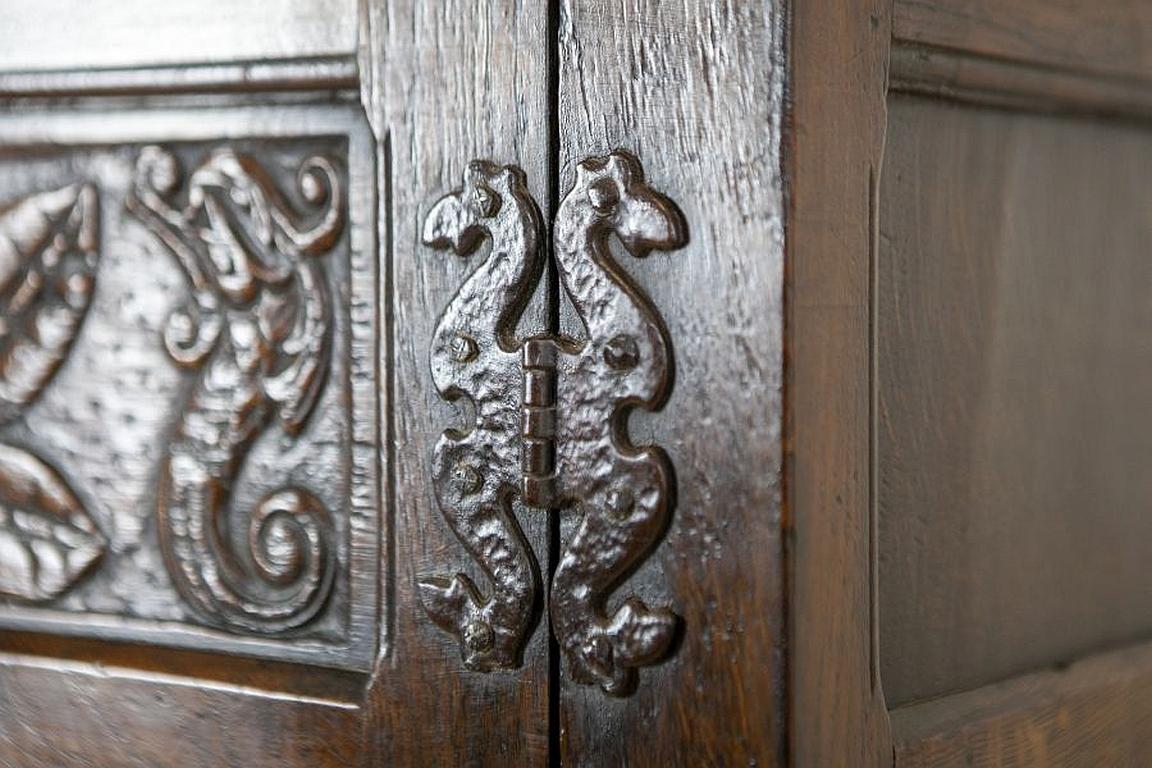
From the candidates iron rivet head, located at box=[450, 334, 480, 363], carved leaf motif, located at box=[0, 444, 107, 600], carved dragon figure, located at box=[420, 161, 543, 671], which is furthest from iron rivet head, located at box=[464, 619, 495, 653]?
carved leaf motif, located at box=[0, 444, 107, 600]

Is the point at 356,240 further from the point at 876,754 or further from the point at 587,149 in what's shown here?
the point at 876,754

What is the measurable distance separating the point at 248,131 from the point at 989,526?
394 millimetres

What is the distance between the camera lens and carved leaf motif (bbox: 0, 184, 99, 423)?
72cm

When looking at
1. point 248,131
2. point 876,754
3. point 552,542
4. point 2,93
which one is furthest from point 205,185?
point 876,754

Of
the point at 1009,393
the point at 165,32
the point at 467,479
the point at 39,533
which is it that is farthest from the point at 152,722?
the point at 1009,393

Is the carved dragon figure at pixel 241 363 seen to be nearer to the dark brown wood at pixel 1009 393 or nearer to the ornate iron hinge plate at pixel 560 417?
the ornate iron hinge plate at pixel 560 417

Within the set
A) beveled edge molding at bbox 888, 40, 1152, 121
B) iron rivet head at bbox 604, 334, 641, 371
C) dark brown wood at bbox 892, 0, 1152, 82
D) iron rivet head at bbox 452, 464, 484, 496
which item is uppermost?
dark brown wood at bbox 892, 0, 1152, 82

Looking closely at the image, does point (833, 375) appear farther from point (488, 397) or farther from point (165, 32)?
point (165, 32)

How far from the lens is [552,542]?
579 millimetres

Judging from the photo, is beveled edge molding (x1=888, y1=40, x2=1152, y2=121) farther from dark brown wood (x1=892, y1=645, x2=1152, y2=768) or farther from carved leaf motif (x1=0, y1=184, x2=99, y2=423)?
carved leaf motif (x1=0, y1=184, x2=99, y2=423)

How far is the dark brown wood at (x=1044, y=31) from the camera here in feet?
1.97

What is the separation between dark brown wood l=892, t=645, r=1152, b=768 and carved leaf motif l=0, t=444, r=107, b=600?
1.35 feet

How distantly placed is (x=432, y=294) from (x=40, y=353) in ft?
0.81

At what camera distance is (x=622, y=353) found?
0.56 m
